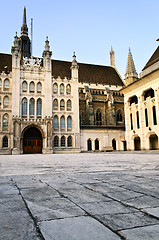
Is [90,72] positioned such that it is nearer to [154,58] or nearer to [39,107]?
[154,58]

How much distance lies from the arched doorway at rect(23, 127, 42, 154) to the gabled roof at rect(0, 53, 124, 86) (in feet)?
46.9

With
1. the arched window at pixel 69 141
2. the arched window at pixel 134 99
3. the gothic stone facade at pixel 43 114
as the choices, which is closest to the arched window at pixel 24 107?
the gothic stone facade at pixel 43 114

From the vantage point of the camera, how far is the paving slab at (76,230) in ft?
4.88

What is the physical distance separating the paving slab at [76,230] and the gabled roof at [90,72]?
42264mm

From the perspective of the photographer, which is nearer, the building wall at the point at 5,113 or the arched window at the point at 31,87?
the building wall at the point at 5,113

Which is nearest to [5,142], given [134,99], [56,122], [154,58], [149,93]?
[56,122]

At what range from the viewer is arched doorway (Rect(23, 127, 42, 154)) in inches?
1302

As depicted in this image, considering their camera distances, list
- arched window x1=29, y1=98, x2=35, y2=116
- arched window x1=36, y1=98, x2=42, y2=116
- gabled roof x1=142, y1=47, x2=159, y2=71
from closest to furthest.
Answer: gabled roof x1=142, y1=47, x2=159, y2=71, arched window x1=29, y1=98, x2=35, y2=116, arched window x1=36, y1=98, x2=42, y2=116

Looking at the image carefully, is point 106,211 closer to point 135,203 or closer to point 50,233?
point 135,203

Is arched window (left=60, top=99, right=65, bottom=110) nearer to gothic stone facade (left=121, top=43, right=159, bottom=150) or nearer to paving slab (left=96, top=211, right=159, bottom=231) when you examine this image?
gothic stone facade (left=121, top=43, right=159, bottom=150)

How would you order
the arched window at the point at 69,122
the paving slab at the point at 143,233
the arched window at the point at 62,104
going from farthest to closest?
the arched window at the point at 62,104, the arched window at the point at 69,122, the paving slab at the point at 143,233

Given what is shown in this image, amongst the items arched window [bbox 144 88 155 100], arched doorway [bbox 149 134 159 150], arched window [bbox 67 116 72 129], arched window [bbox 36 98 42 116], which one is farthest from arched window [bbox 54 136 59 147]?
arched window [bbox 144 88 155 100]

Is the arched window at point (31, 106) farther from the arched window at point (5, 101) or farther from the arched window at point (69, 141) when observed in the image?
the arched window at point (69, 141)

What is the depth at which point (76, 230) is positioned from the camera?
5.22ft
